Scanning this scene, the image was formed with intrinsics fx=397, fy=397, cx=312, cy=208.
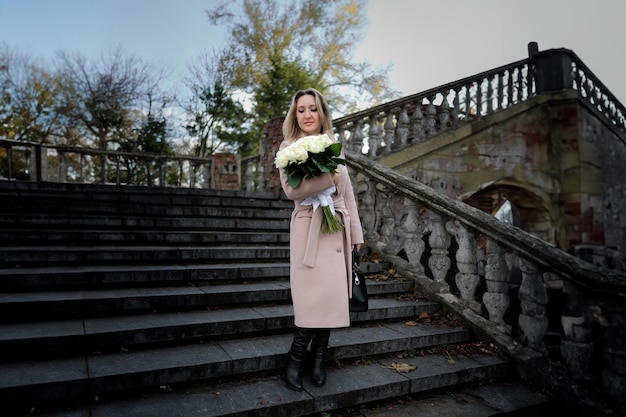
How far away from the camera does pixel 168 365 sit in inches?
101

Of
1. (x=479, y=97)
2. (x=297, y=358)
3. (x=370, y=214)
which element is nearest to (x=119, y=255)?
(x=297, y=358)

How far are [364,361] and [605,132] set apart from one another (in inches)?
377

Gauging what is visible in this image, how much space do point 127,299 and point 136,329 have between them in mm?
493

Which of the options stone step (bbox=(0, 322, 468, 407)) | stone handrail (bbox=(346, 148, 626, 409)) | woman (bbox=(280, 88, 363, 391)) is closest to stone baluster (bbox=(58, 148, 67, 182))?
stone handrail (bbox=(346, 148, 626, 409))

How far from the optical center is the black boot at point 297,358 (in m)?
2.59

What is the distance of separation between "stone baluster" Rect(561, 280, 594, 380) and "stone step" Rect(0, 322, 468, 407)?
1.02 metres

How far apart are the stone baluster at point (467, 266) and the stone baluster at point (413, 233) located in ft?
1.83

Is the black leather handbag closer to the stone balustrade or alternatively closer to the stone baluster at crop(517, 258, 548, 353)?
the stone baluster at crop(517, 258, 548, 353)

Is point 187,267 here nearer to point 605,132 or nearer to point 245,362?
point 245,362

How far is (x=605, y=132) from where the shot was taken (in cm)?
945

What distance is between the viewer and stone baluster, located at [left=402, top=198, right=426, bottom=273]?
4.42 metres

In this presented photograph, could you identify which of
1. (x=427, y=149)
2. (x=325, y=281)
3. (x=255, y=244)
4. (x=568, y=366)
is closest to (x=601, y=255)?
(x=427, y=149)

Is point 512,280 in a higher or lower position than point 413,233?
lower

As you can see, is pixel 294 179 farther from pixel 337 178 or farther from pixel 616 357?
pixel 616 357
